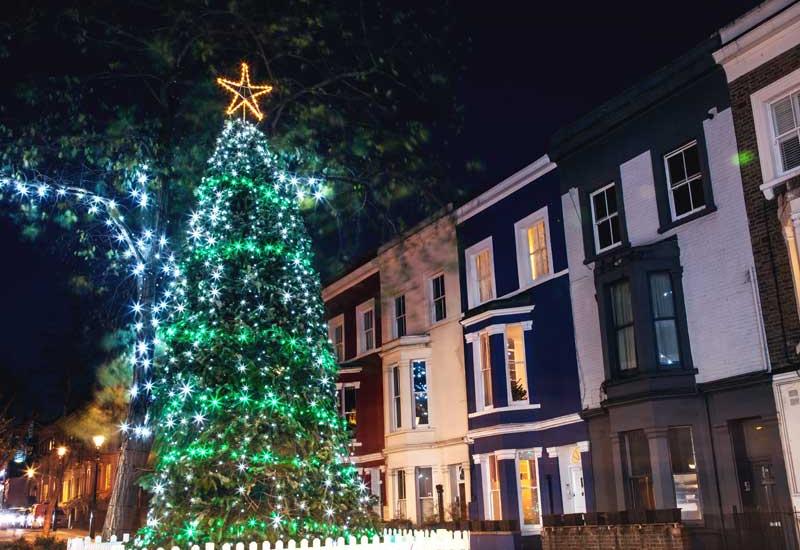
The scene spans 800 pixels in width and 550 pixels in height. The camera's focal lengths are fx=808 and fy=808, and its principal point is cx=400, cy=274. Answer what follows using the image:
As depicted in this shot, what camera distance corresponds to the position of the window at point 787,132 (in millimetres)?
16391

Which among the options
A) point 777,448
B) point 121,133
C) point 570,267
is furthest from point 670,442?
point 121,133

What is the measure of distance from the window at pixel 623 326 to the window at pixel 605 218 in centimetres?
156

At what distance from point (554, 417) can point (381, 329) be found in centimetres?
1041

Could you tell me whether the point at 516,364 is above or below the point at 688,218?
below

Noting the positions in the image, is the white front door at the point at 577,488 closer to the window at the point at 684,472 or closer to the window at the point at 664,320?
the window at the point at 684,472

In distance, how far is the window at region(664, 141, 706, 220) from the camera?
18.6 metres

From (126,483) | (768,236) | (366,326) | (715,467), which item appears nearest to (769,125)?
(768,236)

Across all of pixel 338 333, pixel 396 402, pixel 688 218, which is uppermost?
pixel 338 333

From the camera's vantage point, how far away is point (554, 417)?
22.2 metres

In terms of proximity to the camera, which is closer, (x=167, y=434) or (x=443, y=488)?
(x=167, y=434)

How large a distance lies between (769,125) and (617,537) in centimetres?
912

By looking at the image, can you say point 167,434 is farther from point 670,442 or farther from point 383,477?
point 383,477

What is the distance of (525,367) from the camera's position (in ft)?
77.3

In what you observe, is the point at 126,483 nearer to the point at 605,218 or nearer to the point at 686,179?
the point at 605,218
